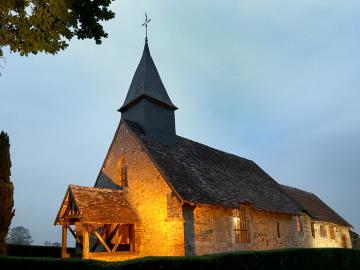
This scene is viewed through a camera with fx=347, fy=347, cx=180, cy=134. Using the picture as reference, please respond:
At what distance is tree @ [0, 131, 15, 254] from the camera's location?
43.9ft

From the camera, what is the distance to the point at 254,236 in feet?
57.8

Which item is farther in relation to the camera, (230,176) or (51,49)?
(230,176)

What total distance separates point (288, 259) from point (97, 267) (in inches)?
251

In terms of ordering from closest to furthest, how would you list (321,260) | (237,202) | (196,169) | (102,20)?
(102,20) → (321,260) → (237,202) → (196,169)

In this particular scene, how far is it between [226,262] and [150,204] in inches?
277

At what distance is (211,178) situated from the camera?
17781mm

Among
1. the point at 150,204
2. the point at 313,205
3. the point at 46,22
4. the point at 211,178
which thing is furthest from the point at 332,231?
the point at 46,22

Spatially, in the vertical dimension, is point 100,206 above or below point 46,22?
below

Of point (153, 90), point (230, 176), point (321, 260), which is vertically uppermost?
point (153, 90)

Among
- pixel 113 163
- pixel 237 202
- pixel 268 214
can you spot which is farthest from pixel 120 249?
pixel 268 214

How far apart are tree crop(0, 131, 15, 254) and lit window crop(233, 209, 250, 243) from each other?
993 centimetres

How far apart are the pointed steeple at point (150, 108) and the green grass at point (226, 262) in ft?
29.6

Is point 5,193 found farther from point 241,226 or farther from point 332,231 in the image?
point 332,231

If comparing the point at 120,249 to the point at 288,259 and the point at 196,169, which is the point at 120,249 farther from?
the point at 288,259
